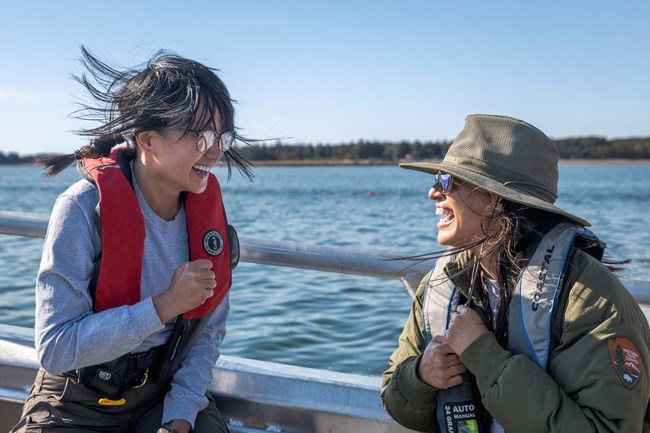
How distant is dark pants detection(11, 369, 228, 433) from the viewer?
226 centimetres

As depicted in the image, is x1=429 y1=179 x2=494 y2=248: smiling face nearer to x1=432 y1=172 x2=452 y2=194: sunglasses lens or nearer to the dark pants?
x1=432 y1=172 x2=452 y2=194: sunglasses lens

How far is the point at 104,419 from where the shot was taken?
92.4 inches

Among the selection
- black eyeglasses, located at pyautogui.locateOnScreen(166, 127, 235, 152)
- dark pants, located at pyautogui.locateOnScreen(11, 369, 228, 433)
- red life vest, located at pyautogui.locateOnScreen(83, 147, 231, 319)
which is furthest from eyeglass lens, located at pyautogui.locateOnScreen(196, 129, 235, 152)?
dark pants, located at pyautogui.locateOnScreen(11, 369, 228, 433)

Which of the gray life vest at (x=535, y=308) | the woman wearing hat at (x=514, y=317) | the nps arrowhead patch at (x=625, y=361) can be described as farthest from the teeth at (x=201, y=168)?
the nps arrowhead patch at (x=625, y=361)

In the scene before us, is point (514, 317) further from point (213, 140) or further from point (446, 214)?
point (213, 140)

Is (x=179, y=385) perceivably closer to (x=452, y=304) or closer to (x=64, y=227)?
(x=64, y=227)

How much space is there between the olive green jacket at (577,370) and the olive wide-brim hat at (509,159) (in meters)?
0.22

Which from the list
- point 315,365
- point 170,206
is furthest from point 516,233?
point 315,365

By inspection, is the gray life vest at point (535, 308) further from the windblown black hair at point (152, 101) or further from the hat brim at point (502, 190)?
the windblown black hair at point (152, 101)

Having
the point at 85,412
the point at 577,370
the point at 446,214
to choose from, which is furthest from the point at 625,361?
the point at 85,412

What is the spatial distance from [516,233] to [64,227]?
4.41 ft

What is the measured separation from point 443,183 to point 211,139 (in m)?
0.76

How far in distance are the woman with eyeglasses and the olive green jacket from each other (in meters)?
0.88

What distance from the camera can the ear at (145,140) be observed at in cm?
233
